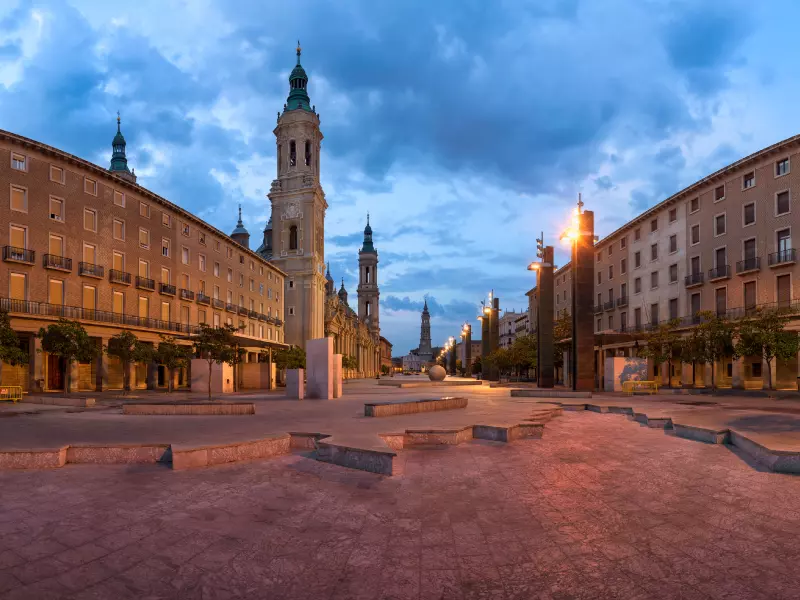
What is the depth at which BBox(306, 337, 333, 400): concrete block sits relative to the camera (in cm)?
2427

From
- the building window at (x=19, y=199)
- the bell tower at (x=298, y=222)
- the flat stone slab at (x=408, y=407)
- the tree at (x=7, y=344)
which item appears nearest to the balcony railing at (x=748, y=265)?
the flat stone slab at (x=408, y=407)

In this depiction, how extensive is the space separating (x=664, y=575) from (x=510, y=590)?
1322 millimetres

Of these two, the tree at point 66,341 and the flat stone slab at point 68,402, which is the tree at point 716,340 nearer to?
the flat stone slab at point 68,402

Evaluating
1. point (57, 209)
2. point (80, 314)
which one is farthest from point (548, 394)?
point (57, 209)

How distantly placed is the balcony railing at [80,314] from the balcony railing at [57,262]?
246cm

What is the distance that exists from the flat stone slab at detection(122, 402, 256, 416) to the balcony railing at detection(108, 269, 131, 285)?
1012 inches

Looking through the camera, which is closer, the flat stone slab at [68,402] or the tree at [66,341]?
the flat stone slab at [68,402]

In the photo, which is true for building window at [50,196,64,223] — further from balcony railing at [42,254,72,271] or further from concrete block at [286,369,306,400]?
concrete block at [286,369,306,400]

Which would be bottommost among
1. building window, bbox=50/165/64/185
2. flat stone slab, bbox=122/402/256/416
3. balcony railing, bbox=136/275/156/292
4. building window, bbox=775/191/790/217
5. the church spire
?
flat stone slab, bbox=122/402/256/416

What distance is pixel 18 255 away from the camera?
3278 cm

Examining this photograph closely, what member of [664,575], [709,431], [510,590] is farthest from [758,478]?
[510,590]

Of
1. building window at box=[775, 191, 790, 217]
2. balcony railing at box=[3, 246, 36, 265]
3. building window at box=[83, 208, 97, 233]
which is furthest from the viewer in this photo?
building window at box=[83, 208, 97, 233]

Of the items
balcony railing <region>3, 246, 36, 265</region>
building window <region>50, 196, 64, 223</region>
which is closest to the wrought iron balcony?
building window <region>50, 196, 64, 223</region>

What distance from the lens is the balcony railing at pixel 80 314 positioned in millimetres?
32562
